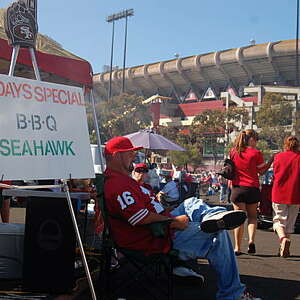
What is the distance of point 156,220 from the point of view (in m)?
3.64

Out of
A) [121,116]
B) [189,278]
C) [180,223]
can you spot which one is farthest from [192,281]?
[121,116]

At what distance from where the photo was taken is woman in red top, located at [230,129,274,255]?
21.1 feet

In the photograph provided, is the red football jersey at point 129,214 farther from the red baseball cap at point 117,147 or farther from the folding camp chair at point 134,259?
the red baseball cap at point 117,147

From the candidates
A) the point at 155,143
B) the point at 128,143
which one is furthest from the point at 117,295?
the point at 155,143

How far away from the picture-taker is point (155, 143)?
11.9 m

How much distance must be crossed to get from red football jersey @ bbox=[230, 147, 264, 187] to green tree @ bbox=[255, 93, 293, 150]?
138 ft

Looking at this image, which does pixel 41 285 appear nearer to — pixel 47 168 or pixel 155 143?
pixel 47 168

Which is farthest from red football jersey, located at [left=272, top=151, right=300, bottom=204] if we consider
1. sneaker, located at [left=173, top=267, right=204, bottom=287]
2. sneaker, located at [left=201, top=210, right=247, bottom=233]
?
sneaker, located at [left=201, top=210, right=247, bottom=233]

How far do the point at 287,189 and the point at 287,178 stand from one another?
149 millimetres

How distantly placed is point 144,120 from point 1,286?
198 ft

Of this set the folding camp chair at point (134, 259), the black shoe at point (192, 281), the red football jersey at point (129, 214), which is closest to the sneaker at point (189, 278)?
the black shoe at point (192, 281)

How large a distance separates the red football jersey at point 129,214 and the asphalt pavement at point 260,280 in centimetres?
68

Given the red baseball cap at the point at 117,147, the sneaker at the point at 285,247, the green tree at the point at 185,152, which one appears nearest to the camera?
the red baseball cap at the point at 117,147

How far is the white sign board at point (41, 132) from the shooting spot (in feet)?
11.0
